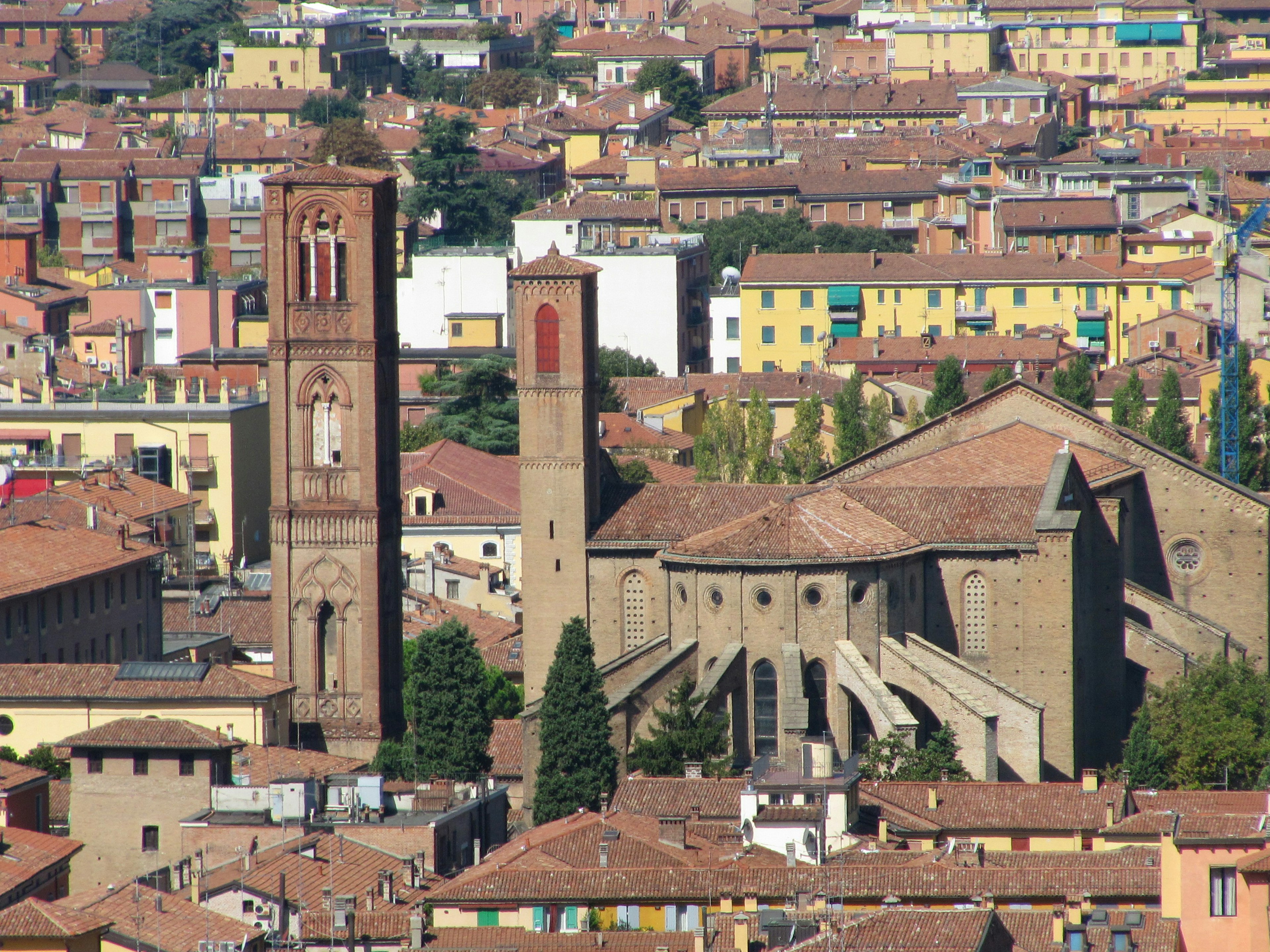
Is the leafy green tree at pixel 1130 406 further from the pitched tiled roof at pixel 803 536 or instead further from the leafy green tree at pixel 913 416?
the pitched tiled roof at pixel 803 536

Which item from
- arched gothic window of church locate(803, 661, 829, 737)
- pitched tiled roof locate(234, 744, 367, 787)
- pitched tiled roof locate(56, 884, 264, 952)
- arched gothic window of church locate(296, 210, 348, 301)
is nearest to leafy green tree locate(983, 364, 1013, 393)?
arched gothic window of church locate(296, 210, 348, 301)

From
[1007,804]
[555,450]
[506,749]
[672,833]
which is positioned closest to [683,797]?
[672,833]

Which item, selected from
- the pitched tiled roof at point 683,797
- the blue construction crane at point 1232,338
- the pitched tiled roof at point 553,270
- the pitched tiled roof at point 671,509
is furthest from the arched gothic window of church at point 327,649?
the blue construction crane at point 1232,338

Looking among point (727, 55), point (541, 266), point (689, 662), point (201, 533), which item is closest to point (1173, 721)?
point (689, 662)

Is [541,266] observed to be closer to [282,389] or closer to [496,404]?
[282,389]

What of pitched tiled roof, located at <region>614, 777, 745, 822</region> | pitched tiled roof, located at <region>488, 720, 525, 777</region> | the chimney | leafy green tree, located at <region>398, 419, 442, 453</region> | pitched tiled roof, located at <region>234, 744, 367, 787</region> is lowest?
pitched tiled roof, located at <region>488, 720, 525, 777</region>

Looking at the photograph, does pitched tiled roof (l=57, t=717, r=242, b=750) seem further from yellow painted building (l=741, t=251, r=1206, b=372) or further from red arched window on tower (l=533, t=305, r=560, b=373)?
yellow painted building (l=741, t=251, r=1206, b=372)

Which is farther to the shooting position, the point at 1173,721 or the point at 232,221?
the point at 232,221
